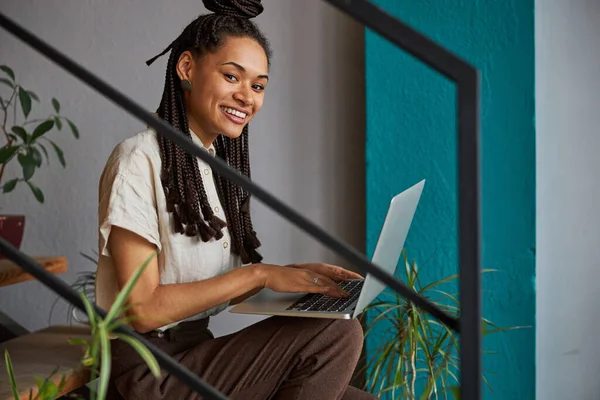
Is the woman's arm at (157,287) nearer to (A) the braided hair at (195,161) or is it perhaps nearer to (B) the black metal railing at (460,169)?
(A) the braided hair at (195,161)

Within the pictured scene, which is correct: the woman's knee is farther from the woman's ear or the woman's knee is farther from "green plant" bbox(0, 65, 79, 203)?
"green plant" bbox(0, 65, 79, 203)

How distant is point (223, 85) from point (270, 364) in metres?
0.65

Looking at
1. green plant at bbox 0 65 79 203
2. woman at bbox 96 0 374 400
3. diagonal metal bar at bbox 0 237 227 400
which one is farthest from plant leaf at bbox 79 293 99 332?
green plant at bbox 0 65 79 203

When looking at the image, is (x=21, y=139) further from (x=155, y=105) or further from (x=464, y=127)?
(x=464, y=127)

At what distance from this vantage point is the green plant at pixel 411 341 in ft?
6.97

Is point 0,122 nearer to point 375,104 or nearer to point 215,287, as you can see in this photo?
point 375,104

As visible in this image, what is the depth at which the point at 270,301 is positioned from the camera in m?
1.67

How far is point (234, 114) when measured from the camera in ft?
5.82

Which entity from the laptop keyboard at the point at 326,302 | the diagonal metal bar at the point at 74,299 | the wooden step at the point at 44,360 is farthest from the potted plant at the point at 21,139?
the diagonal metal bar at the point at 74,299

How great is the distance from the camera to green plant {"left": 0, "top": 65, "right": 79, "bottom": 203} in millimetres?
2412

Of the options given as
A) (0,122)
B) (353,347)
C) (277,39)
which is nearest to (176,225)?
(353,347)

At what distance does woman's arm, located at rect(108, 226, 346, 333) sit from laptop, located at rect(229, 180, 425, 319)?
0.05 meters

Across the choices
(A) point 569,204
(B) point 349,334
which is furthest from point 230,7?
(A) point 569,204

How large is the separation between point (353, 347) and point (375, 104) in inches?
43.1
